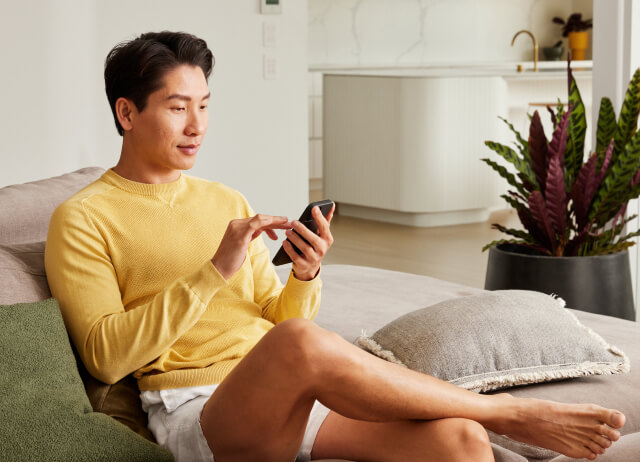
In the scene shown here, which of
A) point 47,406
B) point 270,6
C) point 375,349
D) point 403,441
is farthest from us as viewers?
point 270,6

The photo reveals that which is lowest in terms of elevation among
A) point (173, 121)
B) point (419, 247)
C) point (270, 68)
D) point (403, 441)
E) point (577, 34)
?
point (419, 247)

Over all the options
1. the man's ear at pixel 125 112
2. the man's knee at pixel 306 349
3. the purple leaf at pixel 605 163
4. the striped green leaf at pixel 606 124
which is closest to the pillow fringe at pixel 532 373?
the man's knee at pixel 306 349

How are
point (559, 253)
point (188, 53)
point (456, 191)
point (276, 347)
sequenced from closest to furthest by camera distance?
point (276, 347) < point (188, 53) < point (559, 253) < point (456, 191)

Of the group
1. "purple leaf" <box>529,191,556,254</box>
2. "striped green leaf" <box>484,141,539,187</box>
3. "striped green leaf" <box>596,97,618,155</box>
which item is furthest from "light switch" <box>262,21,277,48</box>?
"purple leaf" <box>529,191,556,254</box>

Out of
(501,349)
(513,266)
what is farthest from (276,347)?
(513,266)

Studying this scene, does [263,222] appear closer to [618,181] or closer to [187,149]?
[187,149]

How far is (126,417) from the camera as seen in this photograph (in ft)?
5.33

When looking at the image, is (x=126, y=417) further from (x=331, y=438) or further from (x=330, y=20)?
(x=330, y=20)

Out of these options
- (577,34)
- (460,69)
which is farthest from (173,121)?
(577,34)

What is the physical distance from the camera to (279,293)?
6.23 feet

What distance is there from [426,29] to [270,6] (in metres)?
5.02

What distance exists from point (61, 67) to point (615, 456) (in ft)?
8.04

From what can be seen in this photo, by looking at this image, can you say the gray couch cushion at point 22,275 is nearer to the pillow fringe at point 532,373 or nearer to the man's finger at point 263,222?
the man's finger at point 263,222

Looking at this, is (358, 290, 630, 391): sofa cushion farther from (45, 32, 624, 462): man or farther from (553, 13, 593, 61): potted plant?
(553, 13, 593, 61): potted plant
